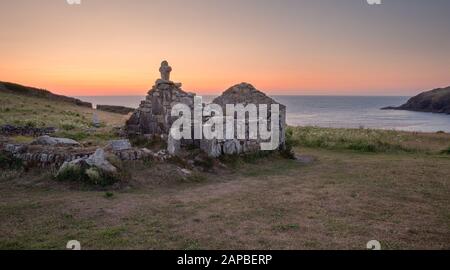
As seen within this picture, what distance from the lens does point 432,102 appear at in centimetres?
13412

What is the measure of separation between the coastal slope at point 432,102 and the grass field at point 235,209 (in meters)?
124

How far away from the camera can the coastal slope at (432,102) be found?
127 meters

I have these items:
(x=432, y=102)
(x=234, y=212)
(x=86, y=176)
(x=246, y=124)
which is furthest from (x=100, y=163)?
(x=432, y=102)

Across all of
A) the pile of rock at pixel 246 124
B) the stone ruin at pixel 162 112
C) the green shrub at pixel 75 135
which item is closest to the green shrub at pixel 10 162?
the stone ruin at pixel 162 112

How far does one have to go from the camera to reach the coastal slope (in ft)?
416

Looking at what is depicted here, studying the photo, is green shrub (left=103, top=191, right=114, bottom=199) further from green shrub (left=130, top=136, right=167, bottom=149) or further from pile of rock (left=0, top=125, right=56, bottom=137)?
pile of rock (left=0, top=125, right=56, bottom=137)

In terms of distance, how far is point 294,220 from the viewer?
9656 millimetres

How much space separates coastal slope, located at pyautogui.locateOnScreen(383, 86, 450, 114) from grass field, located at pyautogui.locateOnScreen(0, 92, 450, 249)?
124046 mm

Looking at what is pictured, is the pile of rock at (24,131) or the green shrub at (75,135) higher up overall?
the pile of rock at (24,131)

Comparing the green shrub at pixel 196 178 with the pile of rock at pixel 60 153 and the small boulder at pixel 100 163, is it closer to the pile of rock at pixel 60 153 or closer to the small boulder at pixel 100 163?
the pile of rock at pixel 60 153

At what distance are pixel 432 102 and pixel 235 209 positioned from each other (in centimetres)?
14373

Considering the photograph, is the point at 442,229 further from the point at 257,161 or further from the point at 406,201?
the point at 257,161

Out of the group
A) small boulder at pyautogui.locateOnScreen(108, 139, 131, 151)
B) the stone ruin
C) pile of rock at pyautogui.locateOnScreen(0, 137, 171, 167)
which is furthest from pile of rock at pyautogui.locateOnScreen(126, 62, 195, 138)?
pile of rock at pyautogui.locateOnScreen(0, 137, 171, 167)
